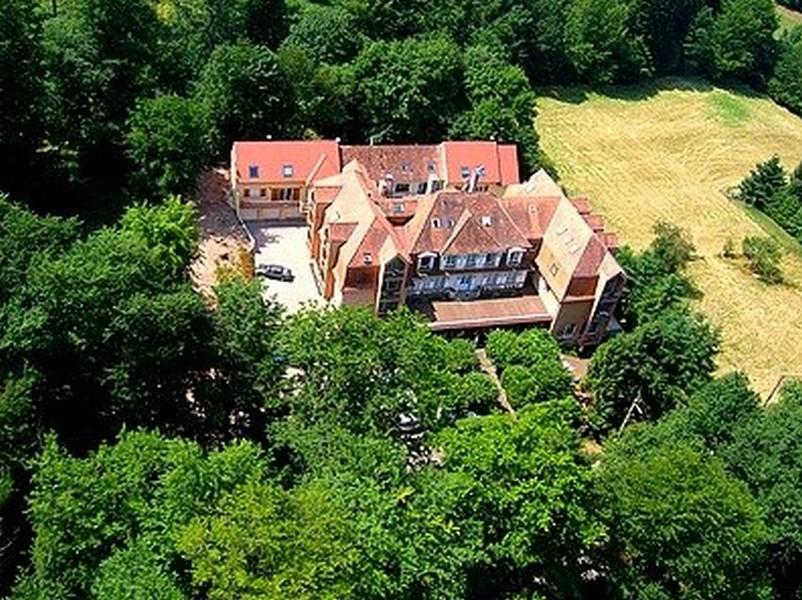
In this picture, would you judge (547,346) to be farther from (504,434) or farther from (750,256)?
(750,256)

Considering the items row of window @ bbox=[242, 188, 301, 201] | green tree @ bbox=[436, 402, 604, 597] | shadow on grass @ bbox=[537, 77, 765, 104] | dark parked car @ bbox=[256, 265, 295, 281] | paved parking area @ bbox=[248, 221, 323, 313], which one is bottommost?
shadow on grass @ bbox=[537, 77, 765, 104]

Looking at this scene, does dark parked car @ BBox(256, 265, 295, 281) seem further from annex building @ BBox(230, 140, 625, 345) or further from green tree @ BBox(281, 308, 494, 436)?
green tree @ BBox(281, 308, 494, 436)

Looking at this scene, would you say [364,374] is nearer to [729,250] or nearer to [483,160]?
[483,160]

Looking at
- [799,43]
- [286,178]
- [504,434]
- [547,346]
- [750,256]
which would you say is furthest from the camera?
[799,43]

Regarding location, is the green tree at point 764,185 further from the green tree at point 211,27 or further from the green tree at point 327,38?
the green tree at point 211,27

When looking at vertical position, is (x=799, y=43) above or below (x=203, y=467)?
below

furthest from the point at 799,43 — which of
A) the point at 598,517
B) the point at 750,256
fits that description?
→ the point at 598,517

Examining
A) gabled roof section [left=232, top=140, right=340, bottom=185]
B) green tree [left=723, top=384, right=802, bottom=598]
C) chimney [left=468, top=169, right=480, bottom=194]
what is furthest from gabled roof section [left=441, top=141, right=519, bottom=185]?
green tree [left=723, top=384, right=802, bottom=598]
